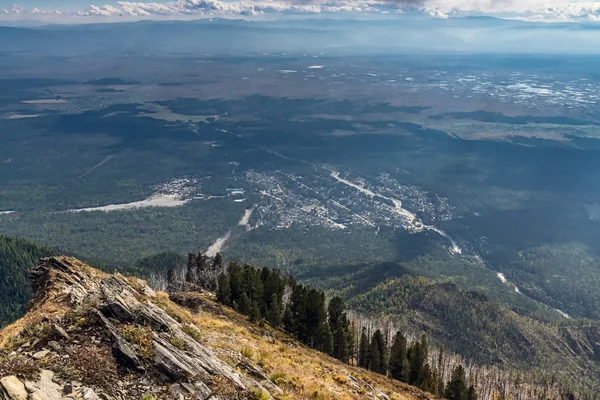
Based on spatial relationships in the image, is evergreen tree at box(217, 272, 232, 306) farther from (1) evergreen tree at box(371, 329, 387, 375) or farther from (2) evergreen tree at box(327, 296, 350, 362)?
(1) evergreen tree at box(371, 329, 387, 375)

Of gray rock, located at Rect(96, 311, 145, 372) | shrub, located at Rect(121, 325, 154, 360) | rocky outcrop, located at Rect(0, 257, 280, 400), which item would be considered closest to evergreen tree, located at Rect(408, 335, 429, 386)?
rocky outcrop, located at Rect(0, 257, 280, 400)

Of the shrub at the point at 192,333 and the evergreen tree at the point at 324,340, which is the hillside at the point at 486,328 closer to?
the evergreen tree at the point at 324,340

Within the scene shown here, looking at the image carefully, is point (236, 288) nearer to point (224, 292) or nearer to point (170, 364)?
point (224, 292)

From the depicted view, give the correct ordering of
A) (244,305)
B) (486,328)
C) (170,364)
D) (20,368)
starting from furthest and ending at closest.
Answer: (486,328) → (244,305) → (170,364) → (20,368)

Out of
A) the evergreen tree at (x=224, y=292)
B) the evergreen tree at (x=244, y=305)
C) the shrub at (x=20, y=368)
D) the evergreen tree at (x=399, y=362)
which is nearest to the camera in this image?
the shrub at (x=20, y=368)

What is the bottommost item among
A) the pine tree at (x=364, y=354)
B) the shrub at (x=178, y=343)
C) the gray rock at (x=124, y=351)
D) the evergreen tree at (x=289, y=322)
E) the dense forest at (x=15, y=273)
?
the dense forest at (x=15, y=273)

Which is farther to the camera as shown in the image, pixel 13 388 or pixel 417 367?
pixel 417 367

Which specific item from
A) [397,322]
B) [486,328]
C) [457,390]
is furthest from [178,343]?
[486,328]

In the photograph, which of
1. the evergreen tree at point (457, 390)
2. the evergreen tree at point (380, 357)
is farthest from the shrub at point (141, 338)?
the evergreen tree at point (457, 390)
